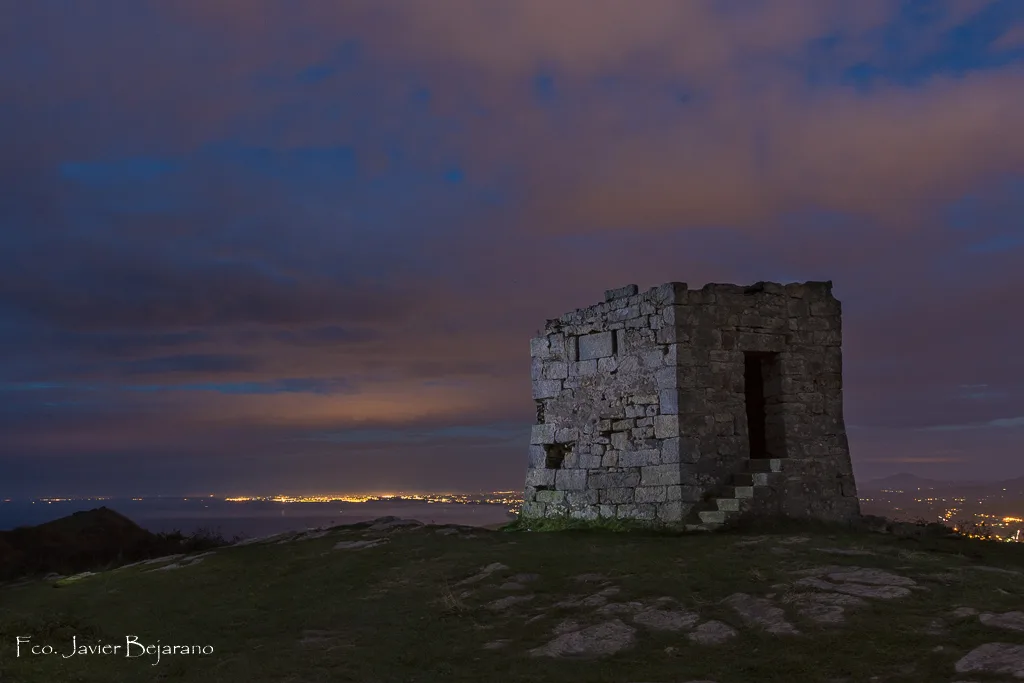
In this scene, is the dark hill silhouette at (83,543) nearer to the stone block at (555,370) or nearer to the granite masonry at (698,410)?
the stone block at (555,370)

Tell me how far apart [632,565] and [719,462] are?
4215 millimetres

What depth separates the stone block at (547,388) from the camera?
17.6 m

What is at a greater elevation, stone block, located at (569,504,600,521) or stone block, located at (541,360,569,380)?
stone block, located at (541,360,569,380)

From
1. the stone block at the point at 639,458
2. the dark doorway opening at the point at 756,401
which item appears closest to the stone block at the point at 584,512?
the stone block at the point at 639,458

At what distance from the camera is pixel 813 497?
15391 millimetres

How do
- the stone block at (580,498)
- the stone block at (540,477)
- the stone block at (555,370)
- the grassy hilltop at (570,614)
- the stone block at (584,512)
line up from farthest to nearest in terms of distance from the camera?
the stone block at (555,370) → the stone block at (540,477) → the stone block at (580,498) → the stone block at (584,512) → the grassy hilltop at (570,614)

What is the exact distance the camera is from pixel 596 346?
1684 centimetres

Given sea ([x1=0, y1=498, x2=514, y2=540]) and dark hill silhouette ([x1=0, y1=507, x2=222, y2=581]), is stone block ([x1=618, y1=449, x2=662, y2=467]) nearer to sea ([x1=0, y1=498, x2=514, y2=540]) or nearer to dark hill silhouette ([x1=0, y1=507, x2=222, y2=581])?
sea ([x1=0, y1=498, x2=514, y2=540])

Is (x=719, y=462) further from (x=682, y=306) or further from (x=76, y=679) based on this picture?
(x=76, y=679)

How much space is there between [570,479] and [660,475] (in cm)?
223

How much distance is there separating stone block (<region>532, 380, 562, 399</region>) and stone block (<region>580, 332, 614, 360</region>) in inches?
32.3

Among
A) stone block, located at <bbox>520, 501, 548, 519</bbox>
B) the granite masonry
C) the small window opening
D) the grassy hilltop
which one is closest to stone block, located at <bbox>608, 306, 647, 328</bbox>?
the granite masonry

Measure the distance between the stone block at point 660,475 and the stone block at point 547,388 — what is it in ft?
8.95

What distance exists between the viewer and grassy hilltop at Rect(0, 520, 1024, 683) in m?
8.00
